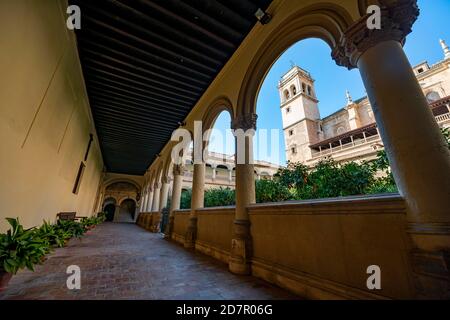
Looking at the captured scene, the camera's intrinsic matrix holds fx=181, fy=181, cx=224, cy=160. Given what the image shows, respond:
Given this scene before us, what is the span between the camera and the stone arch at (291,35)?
232cm

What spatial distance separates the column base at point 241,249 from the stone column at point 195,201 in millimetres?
2160

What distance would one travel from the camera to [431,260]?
1305 millimetres

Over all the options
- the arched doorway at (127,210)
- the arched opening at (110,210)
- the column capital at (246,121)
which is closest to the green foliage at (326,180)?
the column capital at (246,121)

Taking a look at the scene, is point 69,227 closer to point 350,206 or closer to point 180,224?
point 180,224

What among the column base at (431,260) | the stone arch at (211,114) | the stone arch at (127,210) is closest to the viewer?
the column base at (431,260)

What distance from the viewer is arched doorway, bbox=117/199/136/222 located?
2042 centimetres

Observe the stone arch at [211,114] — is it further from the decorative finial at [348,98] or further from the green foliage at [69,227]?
the decorative finial at [348,98]

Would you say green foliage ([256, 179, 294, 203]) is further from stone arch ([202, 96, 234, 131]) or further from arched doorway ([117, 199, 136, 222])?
arched doorway ([117, 199, 136, 222])

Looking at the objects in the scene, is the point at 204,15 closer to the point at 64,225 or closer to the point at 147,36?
the point at 147,36

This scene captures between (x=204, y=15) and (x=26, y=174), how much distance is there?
4.55 meters

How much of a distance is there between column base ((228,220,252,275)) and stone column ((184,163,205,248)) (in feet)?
7.09

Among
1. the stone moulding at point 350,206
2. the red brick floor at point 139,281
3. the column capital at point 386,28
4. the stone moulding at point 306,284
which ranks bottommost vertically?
the red brick floor at point 139,281

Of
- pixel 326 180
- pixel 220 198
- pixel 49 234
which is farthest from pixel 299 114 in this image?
pixel 49 234

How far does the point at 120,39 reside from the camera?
13.8 feet
